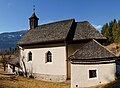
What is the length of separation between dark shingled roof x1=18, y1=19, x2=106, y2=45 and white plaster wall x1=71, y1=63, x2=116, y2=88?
5.83 m

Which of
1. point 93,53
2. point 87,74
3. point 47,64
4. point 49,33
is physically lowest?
point 87,74

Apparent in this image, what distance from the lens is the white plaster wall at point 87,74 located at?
19.8 meters

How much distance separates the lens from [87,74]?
20625mm

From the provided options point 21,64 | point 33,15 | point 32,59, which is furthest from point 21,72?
point 33,15

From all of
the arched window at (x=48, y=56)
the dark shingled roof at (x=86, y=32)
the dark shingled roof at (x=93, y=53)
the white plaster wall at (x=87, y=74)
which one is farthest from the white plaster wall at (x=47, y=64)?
the white plaster wall at (x=87, y=74)

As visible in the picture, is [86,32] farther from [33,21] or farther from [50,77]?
[33,21]

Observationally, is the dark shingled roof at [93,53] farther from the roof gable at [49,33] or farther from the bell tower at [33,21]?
the bell tower at [33,21]

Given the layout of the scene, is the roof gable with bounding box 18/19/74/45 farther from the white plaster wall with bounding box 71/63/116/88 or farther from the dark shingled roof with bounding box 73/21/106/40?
the white plaster wall with bounding box 71/63/116/88

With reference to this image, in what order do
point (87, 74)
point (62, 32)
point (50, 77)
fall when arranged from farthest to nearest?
point (50, 77)
point (62, 32)
point (87, 74)

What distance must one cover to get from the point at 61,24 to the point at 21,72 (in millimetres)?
12111

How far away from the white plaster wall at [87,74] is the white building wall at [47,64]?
515cm

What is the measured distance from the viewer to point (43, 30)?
107 ft

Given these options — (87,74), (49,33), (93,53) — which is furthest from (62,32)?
(87,74)

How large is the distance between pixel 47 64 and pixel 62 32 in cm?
545
